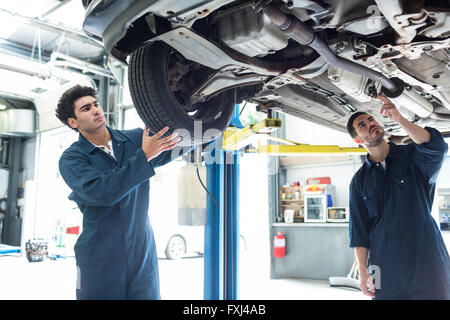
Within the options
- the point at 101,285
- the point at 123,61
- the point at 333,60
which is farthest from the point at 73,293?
the point at 333,60

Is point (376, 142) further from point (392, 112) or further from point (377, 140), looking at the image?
point (392, 112)

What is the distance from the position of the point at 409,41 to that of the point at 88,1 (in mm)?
1235

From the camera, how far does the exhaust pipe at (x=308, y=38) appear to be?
120 cm

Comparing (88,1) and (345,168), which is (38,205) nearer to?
(345,168)

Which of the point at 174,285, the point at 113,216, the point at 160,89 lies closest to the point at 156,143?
the point at 160,89

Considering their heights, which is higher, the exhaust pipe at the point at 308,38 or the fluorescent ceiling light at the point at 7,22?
the fluorescent ceiling light at the point at 7,22

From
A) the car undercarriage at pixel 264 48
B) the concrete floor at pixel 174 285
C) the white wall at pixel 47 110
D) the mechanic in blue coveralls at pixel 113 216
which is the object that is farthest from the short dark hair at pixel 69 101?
the white wall at pixel 47 110

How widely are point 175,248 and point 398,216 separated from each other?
573 centimetres

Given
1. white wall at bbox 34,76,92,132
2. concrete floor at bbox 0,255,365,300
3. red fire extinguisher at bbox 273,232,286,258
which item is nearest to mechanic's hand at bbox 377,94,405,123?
concrete floor at bbox 0,255,365,300

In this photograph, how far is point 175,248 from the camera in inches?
275

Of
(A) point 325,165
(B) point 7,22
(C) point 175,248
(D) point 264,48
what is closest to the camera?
(D) point 264,48

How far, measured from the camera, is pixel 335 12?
4.21 ft

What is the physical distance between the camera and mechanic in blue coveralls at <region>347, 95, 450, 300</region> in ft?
5.24

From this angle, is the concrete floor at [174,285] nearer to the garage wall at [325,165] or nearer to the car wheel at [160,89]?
the garage wall at [325,165]
